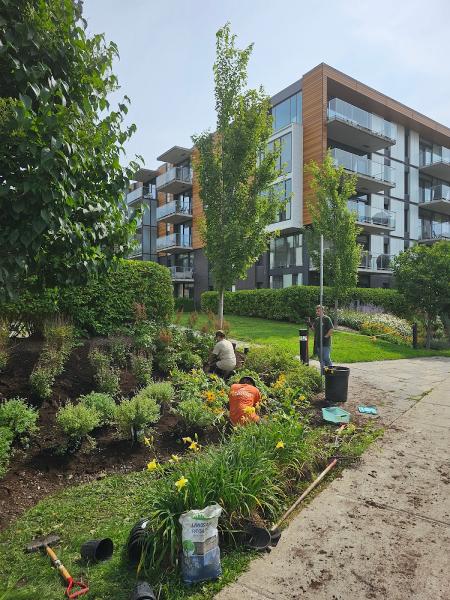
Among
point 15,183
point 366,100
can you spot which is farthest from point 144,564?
point 366,100

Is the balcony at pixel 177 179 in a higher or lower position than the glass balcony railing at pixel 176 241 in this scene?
higher

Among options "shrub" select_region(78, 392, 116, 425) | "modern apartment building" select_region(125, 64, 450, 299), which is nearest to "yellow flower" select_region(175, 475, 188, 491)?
"shrub" select_region(78, 392, 116, 425)

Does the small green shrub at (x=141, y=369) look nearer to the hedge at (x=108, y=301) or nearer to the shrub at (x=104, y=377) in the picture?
the shrub at (x=104, y=377)

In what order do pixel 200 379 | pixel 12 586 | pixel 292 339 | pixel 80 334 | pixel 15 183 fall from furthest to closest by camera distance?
pixel 292 339 < pixel 80 334 < pixel 200 379 < pixel 15 183 < pixel 12 586

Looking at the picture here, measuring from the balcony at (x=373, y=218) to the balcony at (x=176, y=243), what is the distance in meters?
16.3

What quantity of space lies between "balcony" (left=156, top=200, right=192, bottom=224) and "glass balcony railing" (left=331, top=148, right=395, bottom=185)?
1643 centimetres

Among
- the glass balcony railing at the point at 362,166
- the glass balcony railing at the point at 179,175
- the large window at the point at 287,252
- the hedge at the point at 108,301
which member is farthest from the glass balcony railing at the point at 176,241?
the hedge at the point at 108,301

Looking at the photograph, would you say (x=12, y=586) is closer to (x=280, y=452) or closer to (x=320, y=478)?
(x=280, y=452)

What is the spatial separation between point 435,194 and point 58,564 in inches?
1556

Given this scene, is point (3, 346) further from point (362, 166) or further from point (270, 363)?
point (362, 166)

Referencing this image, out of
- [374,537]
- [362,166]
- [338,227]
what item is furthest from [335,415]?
[362,166]

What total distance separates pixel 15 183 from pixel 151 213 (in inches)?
1729

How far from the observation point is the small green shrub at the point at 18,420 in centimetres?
430

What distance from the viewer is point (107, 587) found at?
8.23ft
